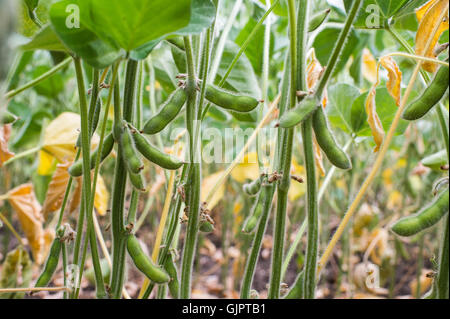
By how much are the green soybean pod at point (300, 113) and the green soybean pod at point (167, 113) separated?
12cm

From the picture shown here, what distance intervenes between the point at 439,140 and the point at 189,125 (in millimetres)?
1293

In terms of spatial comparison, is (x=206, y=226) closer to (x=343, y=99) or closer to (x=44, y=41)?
(x=44, y=41)

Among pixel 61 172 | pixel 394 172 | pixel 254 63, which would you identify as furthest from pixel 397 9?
pixel 394 172

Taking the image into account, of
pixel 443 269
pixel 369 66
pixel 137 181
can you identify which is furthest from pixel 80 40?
pixel 369 66

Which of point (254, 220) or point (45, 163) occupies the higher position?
point (45, 163)

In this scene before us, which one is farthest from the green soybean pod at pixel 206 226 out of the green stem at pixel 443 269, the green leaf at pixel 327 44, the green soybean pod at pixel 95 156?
the green leaf at pixel 327 44

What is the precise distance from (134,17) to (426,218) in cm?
32

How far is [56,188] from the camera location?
2.42ft

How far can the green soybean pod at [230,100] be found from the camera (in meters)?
0.46

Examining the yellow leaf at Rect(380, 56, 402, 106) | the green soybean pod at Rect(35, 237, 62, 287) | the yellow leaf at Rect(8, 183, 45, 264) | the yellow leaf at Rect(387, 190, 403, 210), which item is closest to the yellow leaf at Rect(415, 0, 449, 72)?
the yellow leaf at Rect(380, 56, 402, 106)

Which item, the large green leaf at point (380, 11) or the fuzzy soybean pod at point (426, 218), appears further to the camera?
the large green leaf at point (380, 11)

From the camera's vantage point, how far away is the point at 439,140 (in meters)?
1.43

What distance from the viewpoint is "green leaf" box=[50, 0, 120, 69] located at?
347mm

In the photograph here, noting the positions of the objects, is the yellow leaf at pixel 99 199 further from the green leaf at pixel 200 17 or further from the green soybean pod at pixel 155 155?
the green leaf at pixel 200 17
